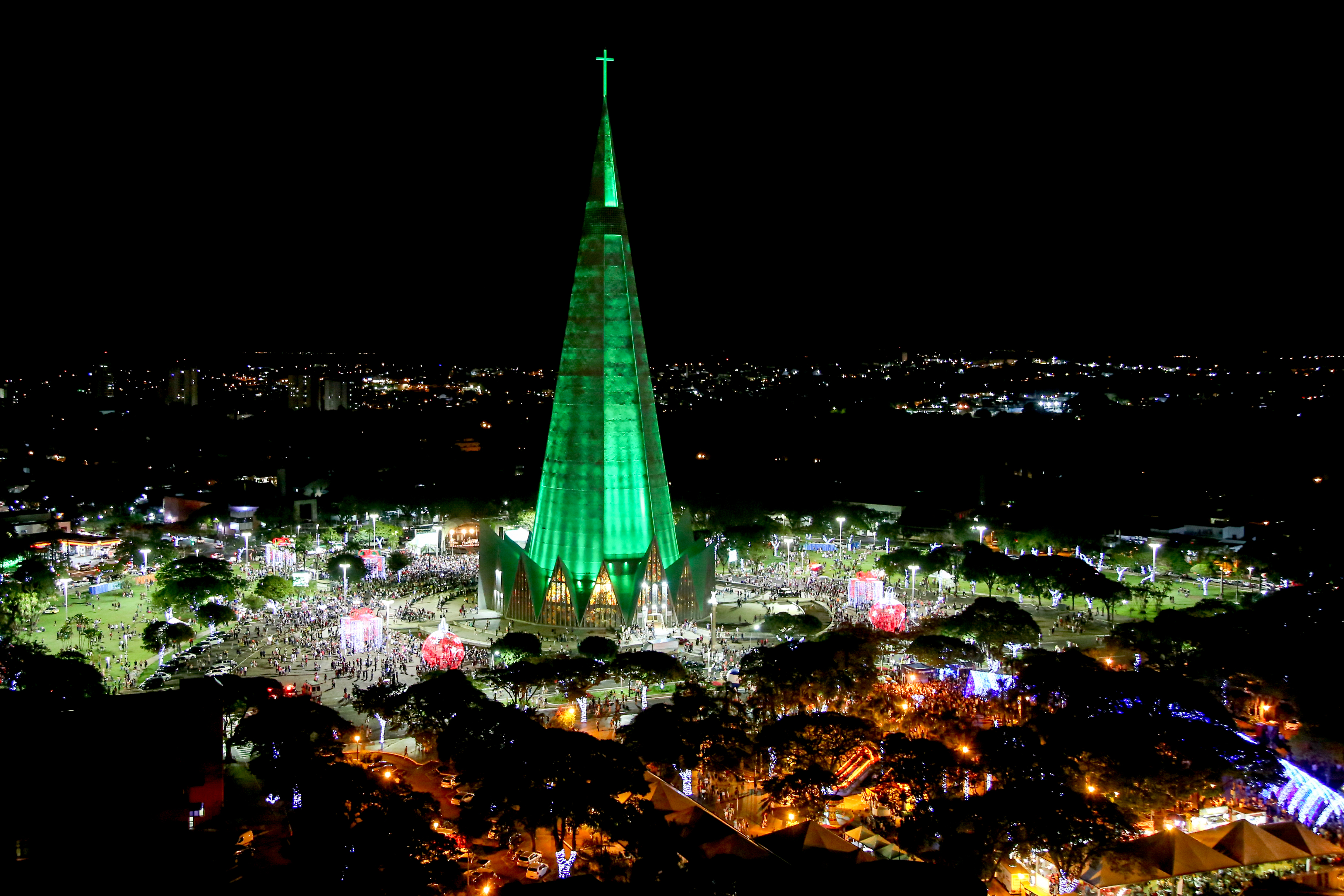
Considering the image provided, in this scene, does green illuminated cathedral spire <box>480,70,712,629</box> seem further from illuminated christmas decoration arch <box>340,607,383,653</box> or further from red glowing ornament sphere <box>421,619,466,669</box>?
illuminated christmas decoration arch <box>340,607,383,653</box>

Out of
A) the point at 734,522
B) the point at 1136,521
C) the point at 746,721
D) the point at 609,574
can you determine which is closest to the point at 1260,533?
the point at 1136,521

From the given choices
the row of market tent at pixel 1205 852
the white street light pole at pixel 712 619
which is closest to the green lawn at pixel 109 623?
the white street light pole at pixel 712 619

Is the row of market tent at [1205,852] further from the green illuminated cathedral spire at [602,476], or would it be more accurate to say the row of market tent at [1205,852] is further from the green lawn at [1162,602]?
the green illuminated cathedral spire at [602,476]

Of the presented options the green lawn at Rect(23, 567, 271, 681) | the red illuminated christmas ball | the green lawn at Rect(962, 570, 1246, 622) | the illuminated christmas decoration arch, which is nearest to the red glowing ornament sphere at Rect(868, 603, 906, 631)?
the green lawn at Rect(962, 570, 1246, 622)

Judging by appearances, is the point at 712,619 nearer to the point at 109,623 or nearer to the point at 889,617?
the point at 889,617

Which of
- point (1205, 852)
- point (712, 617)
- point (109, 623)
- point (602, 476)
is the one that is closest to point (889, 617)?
point (712, 617)

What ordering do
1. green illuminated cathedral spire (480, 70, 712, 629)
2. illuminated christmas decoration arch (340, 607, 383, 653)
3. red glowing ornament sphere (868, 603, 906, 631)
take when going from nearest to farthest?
illuminated christmas decoration arch (340, 607, 383, 653), green illuminated cathedral spire (480, 70, 712, 629), red glowing ornament sphere (868, 603, 906, 631)

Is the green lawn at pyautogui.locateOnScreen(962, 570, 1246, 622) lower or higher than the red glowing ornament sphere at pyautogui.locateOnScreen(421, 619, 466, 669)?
lower
